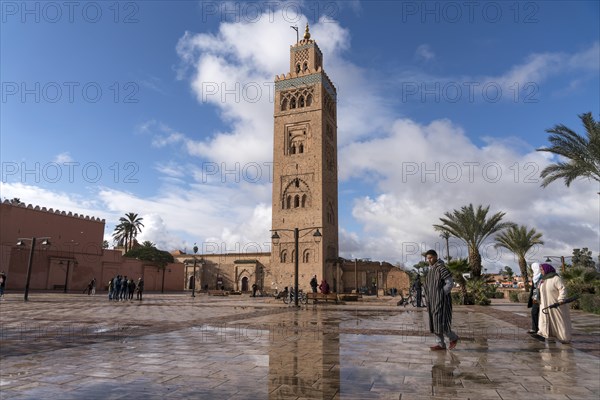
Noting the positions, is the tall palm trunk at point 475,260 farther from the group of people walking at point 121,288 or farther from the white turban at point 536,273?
the group of people walking at point 121,288

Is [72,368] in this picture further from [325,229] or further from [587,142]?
[325,229]

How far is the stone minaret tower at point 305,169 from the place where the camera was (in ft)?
124

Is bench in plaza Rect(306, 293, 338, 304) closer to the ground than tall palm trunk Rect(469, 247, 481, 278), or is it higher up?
closer to the ground

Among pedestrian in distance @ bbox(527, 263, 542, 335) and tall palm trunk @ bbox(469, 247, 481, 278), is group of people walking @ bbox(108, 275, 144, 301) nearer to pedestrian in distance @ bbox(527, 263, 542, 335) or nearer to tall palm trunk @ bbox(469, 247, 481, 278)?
tall palm trunk @ bbox(469, 247, 481, 278)

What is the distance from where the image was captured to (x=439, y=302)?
608 centimetres

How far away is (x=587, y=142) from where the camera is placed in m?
15.3

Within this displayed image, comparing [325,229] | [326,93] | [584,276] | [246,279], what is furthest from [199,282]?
[584,276]

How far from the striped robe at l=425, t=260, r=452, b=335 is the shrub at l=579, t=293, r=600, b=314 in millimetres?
11485

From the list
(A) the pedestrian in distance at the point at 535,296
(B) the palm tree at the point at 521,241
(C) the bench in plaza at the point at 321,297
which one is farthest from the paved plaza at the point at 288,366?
(B) the palm tree at the point at 521,241

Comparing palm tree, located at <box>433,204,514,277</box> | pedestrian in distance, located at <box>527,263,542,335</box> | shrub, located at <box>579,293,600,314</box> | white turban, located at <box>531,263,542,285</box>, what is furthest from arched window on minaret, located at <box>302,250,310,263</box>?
white turban, located at <box>531,263,542,285</box>

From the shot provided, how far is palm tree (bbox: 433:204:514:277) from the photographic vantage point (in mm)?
23328

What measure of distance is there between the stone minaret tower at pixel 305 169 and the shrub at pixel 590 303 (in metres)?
22.3

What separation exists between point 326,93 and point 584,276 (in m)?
30.0

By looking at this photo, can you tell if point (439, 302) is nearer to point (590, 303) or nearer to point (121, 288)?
point (590, 303)
